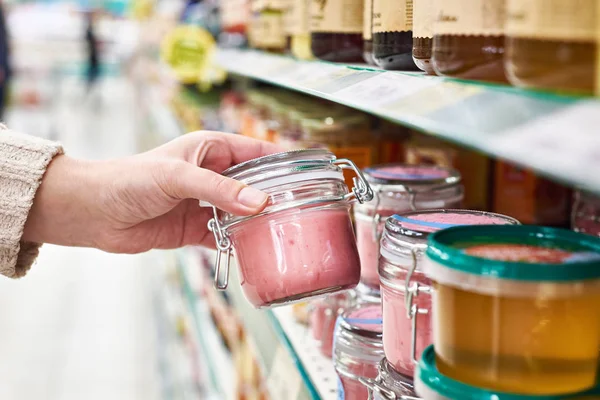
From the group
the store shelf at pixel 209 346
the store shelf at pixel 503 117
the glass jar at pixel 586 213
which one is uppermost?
the store shelf at pixel 503 117

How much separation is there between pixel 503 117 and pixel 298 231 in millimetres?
481

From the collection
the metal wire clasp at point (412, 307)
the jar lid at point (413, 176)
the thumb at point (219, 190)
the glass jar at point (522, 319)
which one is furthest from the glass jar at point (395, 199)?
the glass jar at point (522, 319)

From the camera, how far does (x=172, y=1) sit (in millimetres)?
4949

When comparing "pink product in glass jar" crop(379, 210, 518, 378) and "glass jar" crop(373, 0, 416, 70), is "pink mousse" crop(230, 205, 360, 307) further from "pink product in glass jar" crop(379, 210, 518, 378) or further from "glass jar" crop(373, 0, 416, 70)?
"glass jar" crop(373, 0, 416, 70)

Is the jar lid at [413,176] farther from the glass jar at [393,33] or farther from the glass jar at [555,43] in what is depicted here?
the glass jar at [555,43]

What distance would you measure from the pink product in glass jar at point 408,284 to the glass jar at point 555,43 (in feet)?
0.88

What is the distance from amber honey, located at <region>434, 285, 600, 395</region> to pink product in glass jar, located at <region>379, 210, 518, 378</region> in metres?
0.15

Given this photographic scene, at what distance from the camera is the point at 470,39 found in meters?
0.68

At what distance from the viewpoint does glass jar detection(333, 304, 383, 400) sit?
103 cm

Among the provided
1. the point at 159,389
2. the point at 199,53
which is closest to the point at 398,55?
the point at 199,53

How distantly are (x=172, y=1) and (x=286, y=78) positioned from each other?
394 centimetres

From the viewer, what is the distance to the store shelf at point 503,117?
1.46 ft

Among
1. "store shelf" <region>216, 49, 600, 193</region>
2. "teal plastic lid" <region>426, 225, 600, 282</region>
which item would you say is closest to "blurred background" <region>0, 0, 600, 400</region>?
"store shelf" <region>216, 49, 600, 193</region>

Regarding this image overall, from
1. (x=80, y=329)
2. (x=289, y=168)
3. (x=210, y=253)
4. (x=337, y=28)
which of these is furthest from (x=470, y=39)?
(x=80, y=329)
